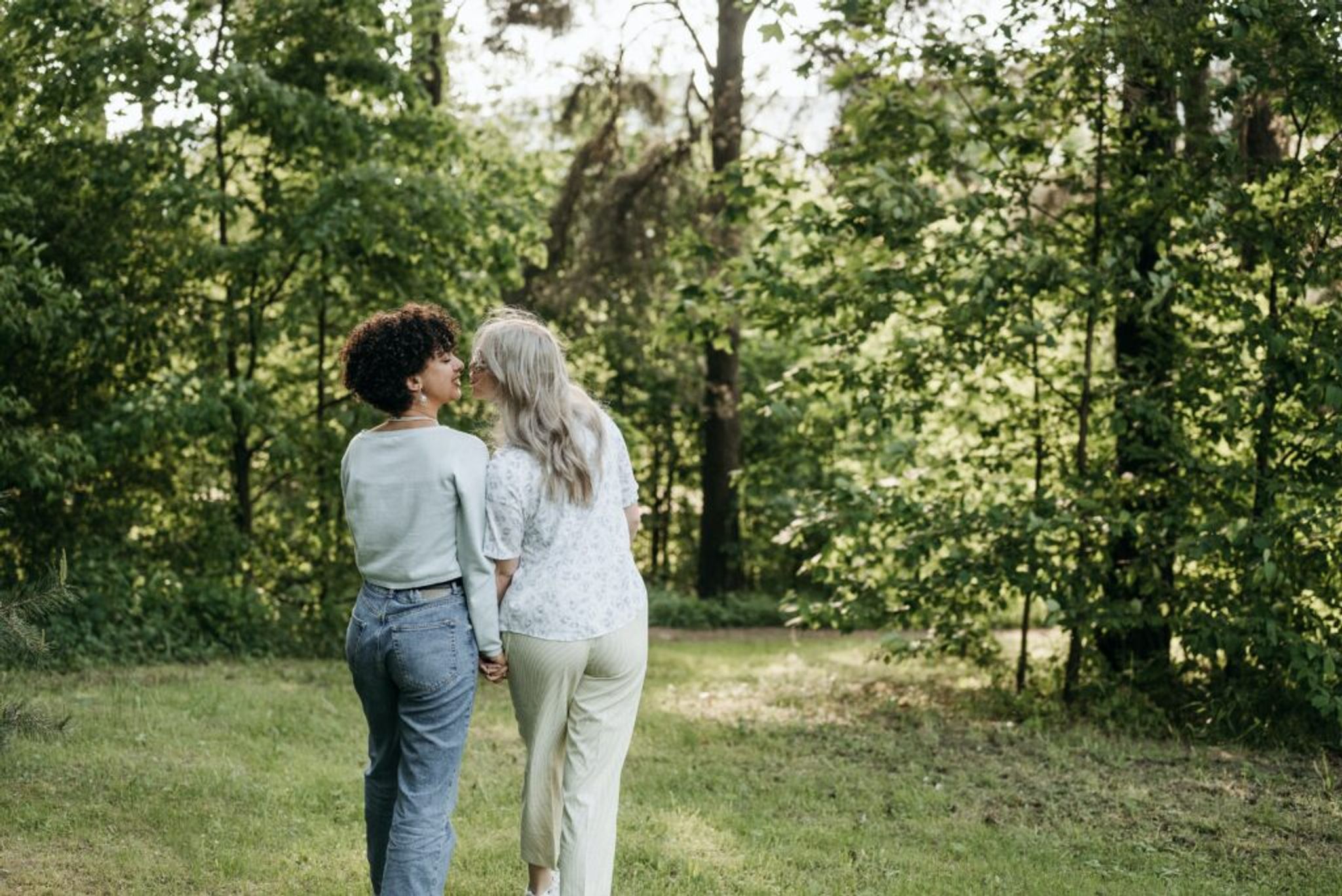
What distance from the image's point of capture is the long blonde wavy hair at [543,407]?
3826 mm

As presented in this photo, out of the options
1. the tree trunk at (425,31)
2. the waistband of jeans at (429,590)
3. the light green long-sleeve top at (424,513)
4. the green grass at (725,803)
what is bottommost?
the green grass at (725,803)

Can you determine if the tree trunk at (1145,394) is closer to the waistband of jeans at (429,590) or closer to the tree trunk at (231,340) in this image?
the waistband of jeans at (429,590)

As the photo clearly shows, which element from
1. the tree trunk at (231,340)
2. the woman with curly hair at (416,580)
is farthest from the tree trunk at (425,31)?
the woman with curly hair at (416,580)

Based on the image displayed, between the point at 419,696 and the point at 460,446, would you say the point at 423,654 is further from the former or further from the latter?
the point at 460,446

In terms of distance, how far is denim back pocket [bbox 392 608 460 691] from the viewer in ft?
12.0

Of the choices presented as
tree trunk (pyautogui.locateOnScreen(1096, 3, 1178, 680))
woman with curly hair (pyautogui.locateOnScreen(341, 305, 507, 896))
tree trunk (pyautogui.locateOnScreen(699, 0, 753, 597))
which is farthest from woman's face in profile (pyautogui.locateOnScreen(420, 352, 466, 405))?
tree trunk (pyautogui.locateOnScreen(699, 0, 753, 597))

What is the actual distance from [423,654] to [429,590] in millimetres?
192

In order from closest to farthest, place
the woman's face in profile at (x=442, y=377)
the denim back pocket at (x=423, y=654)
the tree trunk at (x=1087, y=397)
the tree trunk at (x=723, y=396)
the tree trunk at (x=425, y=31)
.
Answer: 1. the denim back pocket at (x=423, y=654)
2. the woman's face in profile at (x=442, y=377)
3. the tree trunk at (x=1087, y=397)
4. the tree trunk at (x=425, y=31)
5. the tree trunk at (x=723, y=396)

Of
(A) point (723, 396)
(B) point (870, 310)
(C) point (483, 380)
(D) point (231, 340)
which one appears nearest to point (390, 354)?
(C) point (483, 380)

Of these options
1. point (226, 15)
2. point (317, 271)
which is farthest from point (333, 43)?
point (317, 271)

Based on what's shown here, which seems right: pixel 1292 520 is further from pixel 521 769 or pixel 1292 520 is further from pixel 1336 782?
pixel 521 769

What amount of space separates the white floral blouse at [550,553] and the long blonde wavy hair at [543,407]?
3 cm

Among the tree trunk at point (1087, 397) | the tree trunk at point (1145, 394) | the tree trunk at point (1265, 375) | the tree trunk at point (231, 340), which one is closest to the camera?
the tree trunk at point (1265, 375)

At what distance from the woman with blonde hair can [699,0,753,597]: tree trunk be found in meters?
9.74
